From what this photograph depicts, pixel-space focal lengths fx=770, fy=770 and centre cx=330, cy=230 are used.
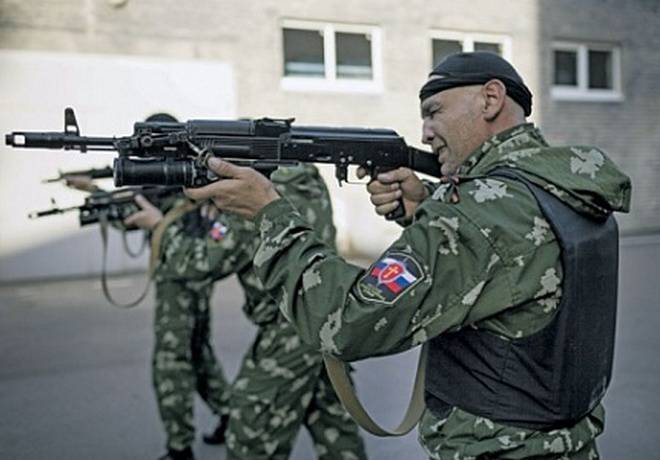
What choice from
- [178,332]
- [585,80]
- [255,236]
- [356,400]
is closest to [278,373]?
[255,236]

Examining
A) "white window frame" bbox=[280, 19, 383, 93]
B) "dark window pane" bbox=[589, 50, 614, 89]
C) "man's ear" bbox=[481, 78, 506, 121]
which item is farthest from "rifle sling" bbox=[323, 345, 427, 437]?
"dark window pane" bbox=[589, 50, 614, 89]

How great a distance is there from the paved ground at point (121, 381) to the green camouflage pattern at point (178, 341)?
31 cm

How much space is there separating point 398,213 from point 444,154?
395 millimetres

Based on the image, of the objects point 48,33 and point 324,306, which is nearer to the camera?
point 324,306

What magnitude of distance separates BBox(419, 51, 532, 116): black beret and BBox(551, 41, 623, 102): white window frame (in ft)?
36.5

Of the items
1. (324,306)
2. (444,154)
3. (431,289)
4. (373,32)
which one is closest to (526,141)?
(444,154)

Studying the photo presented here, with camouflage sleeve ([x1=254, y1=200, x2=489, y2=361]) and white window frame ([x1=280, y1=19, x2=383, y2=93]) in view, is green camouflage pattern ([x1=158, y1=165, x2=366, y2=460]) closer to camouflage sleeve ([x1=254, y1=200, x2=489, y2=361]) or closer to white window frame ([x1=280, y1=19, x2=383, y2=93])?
camouflage sleeve ([x1=254, y1=200, x2=489, y2=361])

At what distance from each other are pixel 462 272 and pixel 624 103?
1250cm

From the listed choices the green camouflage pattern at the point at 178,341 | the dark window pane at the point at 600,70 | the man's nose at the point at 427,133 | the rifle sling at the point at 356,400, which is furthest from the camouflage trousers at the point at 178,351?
the dark window pane at the point at 600,70

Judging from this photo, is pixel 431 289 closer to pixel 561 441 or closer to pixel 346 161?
pixel 561 441

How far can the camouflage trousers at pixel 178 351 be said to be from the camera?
3.54m

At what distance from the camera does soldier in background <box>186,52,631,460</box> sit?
57.6 inches

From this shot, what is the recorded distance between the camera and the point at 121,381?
4.99 meters

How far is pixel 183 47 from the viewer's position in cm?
962
